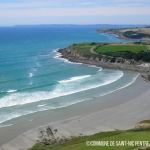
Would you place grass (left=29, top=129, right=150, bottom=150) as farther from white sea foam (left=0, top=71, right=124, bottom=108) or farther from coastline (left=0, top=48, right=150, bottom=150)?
white sea foam (left=0, top=71, right=124, bottom=108)

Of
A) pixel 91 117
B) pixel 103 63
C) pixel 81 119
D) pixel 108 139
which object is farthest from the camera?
pixel 103 63

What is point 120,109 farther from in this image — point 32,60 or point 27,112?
point 32,60

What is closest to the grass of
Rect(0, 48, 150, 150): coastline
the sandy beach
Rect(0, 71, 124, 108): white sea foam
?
Rect(0, 48, 150, 150): coastline

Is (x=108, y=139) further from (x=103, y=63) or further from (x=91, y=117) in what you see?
(x=103, y=63)

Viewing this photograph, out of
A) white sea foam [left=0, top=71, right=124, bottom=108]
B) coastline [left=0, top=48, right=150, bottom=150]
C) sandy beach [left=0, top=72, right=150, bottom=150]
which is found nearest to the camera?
coastline [left=0, top=48, right=150, bottom=150]

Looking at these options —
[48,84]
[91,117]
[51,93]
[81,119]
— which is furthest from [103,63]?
[81,119]

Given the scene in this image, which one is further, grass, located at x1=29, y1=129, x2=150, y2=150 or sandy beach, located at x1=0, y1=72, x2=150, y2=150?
sandy beach, located at x1=0, y1=72, x2=150, y2=150

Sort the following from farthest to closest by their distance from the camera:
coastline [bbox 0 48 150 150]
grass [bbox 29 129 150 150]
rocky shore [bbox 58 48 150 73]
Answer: rocky shore [bbox 58 48 150 73] < coastline [bbox 0 48 150 150] < grass [bbox 29 129 150 150]

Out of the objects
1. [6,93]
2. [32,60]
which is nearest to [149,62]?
[32,60]

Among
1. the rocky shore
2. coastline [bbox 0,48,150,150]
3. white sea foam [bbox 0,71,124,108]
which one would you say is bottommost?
coastline [bbox 0,48,150,150]
